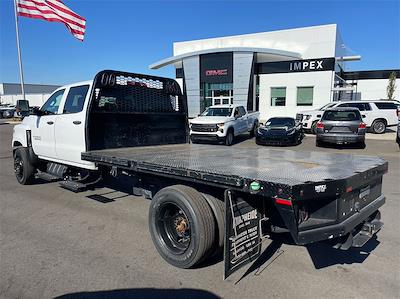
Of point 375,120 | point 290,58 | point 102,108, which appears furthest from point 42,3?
point 290,58

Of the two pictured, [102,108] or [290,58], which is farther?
[290,58]

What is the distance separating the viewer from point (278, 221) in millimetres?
3225

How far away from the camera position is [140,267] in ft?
11.6

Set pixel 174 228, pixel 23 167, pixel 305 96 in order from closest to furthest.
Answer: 1. pixel 174 228
2. pixel 23 167
3. pixel 305 96

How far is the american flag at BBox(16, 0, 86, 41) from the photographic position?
44.2 feet

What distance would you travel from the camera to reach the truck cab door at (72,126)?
17.6 feet

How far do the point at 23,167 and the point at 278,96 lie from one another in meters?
25.2

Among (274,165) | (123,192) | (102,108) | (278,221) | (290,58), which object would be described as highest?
(290,58)

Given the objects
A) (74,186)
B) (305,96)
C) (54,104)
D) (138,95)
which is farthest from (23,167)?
(305,96)

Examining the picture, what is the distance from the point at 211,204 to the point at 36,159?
5296 millimetres

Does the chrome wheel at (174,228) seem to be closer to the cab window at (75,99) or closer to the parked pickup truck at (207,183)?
the parked pickup truck at (207,183)

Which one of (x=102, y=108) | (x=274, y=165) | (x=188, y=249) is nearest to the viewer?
(x=188, y=249)

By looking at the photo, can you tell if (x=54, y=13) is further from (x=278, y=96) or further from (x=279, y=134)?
(x=278, y=96)

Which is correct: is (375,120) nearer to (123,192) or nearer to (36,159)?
(123,192)
